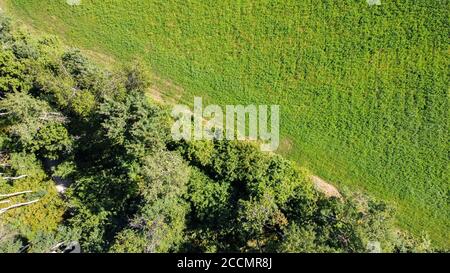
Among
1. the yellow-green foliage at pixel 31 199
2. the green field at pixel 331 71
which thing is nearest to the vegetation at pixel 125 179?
the yellow-green foliage at pixel 31 199

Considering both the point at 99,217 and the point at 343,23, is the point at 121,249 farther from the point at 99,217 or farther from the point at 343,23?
the point at 343,23

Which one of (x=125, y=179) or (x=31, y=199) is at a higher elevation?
(x=125, y=179)

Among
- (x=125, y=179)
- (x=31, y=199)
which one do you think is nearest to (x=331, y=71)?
(x=125, y=179)

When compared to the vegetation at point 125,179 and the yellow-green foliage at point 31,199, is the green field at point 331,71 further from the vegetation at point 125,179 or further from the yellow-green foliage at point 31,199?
the yellow-green foliage at point 31,199

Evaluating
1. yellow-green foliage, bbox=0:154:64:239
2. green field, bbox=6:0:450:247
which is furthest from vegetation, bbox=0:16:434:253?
green field, bbox=6:0:450:247

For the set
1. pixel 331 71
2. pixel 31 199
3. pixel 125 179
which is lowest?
pixel 31 199

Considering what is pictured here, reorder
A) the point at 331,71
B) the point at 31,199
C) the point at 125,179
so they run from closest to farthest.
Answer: the point at 125,179
the point at 31,199
the point at 331,71

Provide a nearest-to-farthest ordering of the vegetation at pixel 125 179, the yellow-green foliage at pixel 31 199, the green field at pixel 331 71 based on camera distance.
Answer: the vegetation at pixel 125 179 → the green field at pixel 331 71 → the yellow-green foliage at pixel 31 199

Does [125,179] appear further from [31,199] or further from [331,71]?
[331,71]
